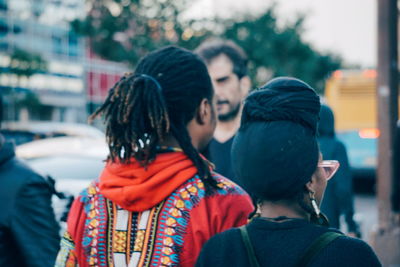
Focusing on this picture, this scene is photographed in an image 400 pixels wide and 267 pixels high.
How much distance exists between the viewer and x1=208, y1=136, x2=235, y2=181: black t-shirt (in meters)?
3.27

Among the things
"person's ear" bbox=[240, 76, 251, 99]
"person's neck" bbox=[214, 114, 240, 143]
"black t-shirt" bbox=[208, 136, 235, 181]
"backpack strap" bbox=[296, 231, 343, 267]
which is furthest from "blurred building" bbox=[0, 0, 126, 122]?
"backpack strap" bbox=[296, 231, 343, 267]

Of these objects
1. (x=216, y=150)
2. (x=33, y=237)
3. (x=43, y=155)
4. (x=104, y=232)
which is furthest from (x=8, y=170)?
(x=43, y=155)

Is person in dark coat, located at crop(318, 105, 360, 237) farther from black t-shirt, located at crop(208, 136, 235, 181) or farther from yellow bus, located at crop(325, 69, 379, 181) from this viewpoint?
yellow bus, located at crop(325, 69, 379, 181)

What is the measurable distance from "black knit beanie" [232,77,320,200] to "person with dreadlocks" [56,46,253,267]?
12.1 inches

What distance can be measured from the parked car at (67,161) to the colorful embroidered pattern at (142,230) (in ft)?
7.02

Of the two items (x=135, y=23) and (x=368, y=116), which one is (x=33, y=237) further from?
(x=135, y=23)

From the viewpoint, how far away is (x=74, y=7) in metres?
48.6

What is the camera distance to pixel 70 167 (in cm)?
491

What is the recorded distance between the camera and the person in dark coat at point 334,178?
395 centimetres

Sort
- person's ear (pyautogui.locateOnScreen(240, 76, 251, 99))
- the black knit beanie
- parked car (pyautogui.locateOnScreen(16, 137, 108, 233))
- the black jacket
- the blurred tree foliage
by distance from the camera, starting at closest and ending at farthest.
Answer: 1. the black knit beanie
2. the black jacket
3. person's ear (pyautogui.locateOnScreen(240, 76, 251, 99))
4. parked car (pyautogui.locateOnScreen(16, 137, 108, 233))
5. the blurred tree foliage

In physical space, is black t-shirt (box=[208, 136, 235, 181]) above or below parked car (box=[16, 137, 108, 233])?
above

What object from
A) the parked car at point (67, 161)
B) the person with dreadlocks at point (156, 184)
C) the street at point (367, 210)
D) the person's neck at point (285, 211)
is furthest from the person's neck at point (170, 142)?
the street at point (367, 210)

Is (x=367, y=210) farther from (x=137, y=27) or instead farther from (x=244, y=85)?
(x=137, y=27)

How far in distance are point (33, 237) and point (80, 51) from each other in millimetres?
47128
